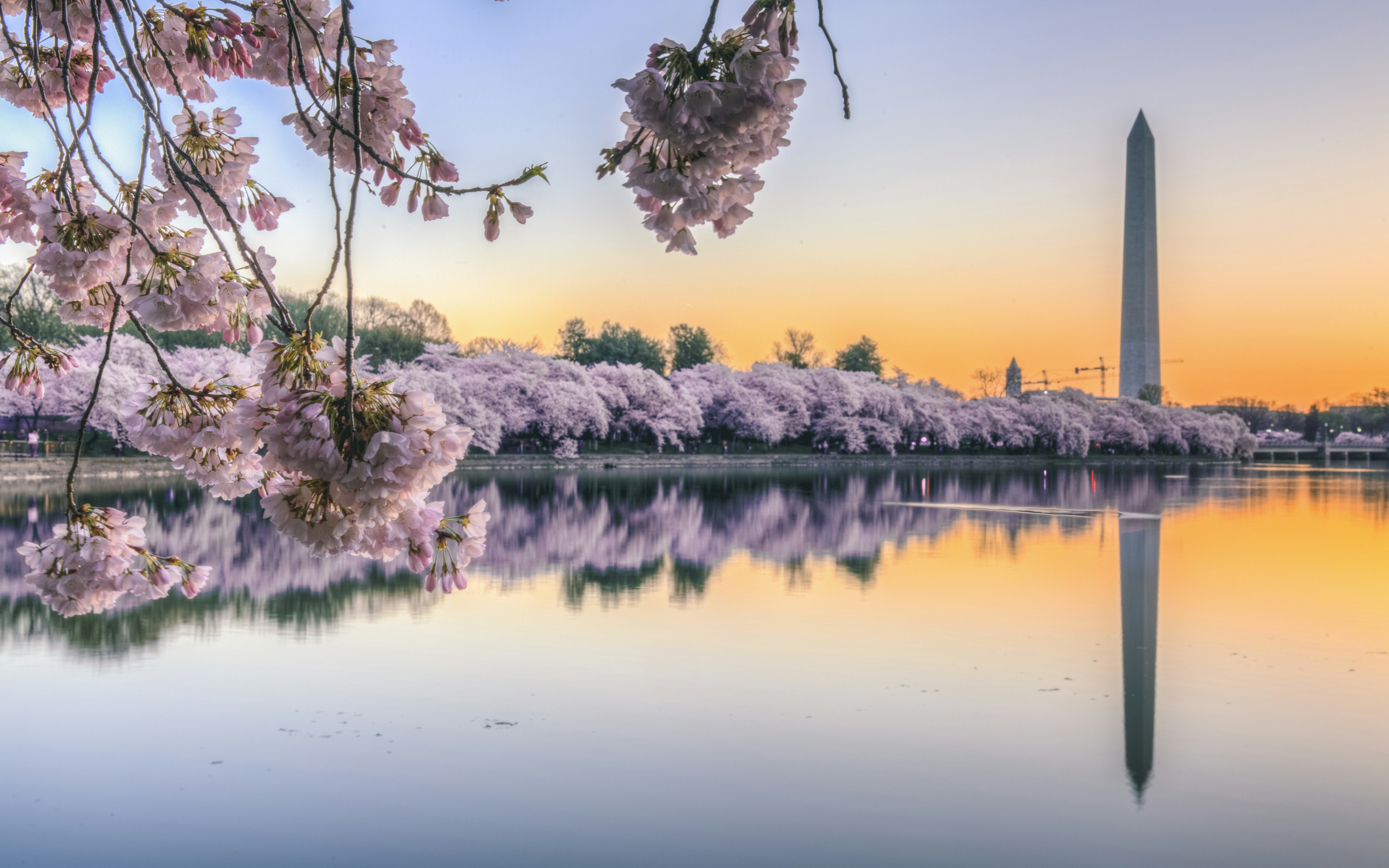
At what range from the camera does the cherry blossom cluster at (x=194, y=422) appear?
6.88 feet

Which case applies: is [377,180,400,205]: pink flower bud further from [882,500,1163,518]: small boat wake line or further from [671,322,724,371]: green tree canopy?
[671,322,724,371]: green tree canopy

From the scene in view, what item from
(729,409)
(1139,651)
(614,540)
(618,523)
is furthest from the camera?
(729,409)

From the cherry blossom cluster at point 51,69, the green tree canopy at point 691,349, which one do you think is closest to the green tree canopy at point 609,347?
the green tree canopy at point 691,349

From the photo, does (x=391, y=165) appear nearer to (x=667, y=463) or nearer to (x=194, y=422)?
(x=194, y=422)

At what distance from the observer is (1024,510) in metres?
27.5

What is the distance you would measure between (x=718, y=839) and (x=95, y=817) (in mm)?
3809

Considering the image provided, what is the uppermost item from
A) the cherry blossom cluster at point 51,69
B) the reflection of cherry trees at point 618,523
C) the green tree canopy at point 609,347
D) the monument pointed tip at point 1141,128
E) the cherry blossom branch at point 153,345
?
the monument pointed tip at point 1141,128

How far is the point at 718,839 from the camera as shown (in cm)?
Answer: 602

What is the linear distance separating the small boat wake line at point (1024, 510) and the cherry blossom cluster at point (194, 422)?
25.7 m

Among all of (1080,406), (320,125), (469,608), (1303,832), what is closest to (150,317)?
(320,125)

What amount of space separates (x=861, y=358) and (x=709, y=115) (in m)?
81.5

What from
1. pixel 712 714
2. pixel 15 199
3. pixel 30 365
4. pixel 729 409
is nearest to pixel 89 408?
pixel 15 199

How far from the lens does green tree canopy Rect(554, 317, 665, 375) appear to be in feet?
229

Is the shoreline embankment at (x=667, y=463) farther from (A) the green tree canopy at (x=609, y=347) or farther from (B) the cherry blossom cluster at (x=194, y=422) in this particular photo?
(B) the cherry blossom cluster at (x=194, y=422)
